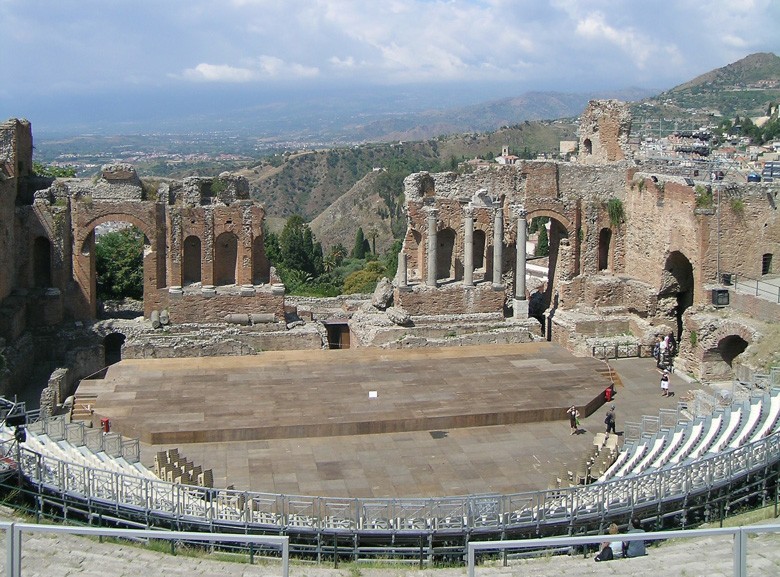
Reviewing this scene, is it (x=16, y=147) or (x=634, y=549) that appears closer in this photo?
(x=634, y=549)

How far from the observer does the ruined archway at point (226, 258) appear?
35.2m

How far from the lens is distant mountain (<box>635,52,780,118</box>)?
143m

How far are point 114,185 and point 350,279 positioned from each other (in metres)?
25.5

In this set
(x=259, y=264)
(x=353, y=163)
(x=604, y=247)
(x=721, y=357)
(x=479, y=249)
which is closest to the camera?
(x=721, y=357)

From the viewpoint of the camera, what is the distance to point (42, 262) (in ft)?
114

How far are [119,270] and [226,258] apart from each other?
799cm

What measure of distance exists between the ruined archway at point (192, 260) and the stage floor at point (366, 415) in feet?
17.1

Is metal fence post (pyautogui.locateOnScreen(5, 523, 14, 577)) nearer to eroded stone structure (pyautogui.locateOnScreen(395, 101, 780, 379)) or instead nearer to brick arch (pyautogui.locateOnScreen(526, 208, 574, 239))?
eroded stone structure (pyautogui.locateOnScreen(395, 101, 780, 379))

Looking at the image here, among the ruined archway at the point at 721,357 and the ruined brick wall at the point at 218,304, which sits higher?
the ruined brick wall at the point at 218,304

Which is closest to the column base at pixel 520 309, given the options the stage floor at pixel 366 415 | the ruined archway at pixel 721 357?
the stage floor at pixel 366 415

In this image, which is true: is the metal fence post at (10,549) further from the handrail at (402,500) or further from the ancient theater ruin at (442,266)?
the ancient theater ruin at (442,266)

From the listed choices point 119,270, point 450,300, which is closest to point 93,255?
point 119,270

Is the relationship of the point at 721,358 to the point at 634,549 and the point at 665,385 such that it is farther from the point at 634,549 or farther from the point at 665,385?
the point at 634,549

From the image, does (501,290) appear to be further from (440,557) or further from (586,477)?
(440,557)
